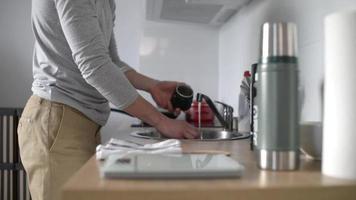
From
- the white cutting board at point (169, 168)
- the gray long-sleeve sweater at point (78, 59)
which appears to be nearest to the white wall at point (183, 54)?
the gray long-sleeve sweater at point (78, 59)

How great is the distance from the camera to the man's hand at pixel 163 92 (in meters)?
1.47

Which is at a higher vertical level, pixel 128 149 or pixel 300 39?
pixel 300 39

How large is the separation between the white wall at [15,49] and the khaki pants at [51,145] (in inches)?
Result: 63.2

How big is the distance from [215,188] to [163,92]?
41.7 inches

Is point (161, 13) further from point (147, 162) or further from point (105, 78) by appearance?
point (147, 162)

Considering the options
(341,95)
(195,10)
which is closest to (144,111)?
(341,95)

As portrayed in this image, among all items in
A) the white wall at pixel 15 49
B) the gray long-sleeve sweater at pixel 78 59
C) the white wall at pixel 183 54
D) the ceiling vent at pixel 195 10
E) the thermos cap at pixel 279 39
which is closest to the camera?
the thermos cap at pixel 279 39

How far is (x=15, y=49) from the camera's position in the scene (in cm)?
258

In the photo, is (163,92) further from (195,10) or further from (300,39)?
(300,39)

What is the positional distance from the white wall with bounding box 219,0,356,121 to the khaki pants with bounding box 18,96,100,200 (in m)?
0.65

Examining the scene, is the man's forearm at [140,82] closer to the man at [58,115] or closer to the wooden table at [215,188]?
the man at [58,115]

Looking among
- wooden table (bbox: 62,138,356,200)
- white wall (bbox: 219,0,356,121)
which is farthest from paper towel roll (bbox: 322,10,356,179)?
white wall (bbox: 219,0,356,121)

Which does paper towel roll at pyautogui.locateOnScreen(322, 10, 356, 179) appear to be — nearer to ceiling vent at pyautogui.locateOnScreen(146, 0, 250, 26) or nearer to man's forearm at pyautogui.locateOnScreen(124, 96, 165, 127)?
man's forearm at pyautogui.locateOnScreen(124, 96, 165, 127)

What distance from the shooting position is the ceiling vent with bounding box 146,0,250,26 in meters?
1.58
